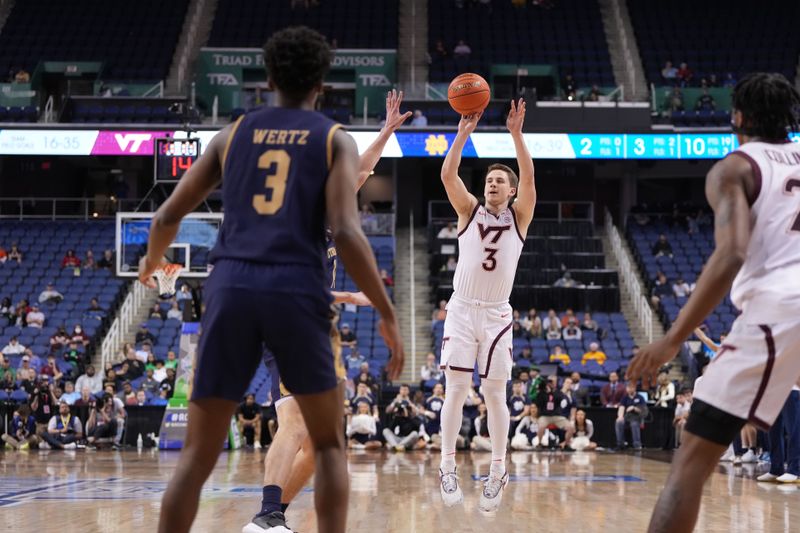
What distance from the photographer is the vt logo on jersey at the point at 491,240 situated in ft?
24.3

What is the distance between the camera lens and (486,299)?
7473mm

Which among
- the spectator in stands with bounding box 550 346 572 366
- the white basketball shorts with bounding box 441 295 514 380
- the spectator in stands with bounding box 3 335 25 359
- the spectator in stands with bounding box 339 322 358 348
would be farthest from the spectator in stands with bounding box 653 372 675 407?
the spectator in stands with bounding box 3 335 25 359

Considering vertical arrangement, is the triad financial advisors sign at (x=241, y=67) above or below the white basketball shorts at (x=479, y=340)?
above

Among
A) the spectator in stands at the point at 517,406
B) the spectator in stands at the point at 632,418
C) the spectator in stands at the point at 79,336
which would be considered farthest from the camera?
the spectator in stands at the point at 79,336

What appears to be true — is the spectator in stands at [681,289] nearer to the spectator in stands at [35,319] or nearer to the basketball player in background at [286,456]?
the spectator in stands at [35,319]

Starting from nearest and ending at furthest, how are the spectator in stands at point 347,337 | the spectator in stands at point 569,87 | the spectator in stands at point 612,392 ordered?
the spectator in stands at point 612,392 → the spectator in stands at point 347,337 → the spectator in stands at point 569,87

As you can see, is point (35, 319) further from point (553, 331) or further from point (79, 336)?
point (553, 331)

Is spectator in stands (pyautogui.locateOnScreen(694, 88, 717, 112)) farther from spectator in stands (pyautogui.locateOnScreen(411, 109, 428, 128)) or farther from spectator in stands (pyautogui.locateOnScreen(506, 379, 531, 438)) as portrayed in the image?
spectator in stands (pyautogui.locateOnScreen(506, 379, 531, 438))

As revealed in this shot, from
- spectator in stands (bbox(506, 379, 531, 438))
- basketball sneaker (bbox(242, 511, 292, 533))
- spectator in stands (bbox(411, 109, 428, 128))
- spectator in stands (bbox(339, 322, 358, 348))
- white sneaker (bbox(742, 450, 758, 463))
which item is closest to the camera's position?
basketball sneaker (bbox(242, 511, 292, 533))

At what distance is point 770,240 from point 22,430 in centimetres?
1734

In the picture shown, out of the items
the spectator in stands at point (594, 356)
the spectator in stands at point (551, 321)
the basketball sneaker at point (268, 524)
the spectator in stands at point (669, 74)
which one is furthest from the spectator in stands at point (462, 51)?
the basketball sneaker at point (268, 524)

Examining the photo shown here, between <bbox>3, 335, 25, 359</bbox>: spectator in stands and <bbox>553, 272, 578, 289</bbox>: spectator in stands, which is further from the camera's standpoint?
<bbox>553, 272, 578, 289</bbox>: spectator in stands

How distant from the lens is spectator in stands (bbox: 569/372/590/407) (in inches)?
758

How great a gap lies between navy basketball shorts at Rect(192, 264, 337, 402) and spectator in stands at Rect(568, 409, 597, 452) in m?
14.9
